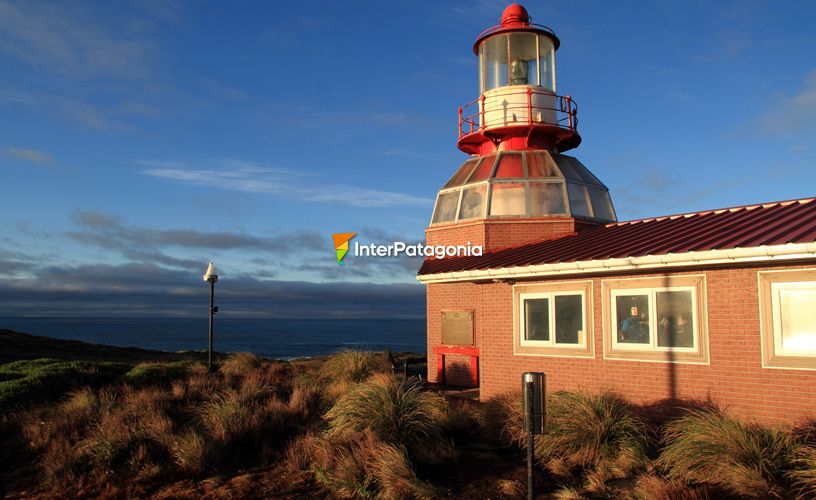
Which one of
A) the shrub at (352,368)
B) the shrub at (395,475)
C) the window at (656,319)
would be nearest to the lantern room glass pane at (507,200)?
the shrub at (352,368)

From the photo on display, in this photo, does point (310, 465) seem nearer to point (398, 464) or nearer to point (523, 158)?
point (398, 464)

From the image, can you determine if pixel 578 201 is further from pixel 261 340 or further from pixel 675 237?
pixel 261 340

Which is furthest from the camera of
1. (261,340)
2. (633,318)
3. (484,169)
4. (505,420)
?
(261,340)

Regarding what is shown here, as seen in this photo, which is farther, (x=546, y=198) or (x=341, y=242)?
(x=341, y=242)

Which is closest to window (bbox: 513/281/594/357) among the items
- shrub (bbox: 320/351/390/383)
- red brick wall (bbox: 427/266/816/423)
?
red brick wall (bbox: 427/266/816/423)

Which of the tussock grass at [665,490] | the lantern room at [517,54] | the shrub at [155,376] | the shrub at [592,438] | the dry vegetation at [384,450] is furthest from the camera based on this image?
the lantern room at [517,54]

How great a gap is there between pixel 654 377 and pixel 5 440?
10702 mm

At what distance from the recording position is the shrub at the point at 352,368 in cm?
1456

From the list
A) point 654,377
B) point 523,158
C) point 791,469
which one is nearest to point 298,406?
point 654,377

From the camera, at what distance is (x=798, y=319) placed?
8.91 m

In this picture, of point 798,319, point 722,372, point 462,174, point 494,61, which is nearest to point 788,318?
point 798,319

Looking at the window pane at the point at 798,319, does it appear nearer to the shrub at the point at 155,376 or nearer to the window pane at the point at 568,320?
the window pane at the point at 568,320

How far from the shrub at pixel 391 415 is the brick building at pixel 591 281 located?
3133 millimetres

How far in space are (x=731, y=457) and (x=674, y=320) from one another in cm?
342
